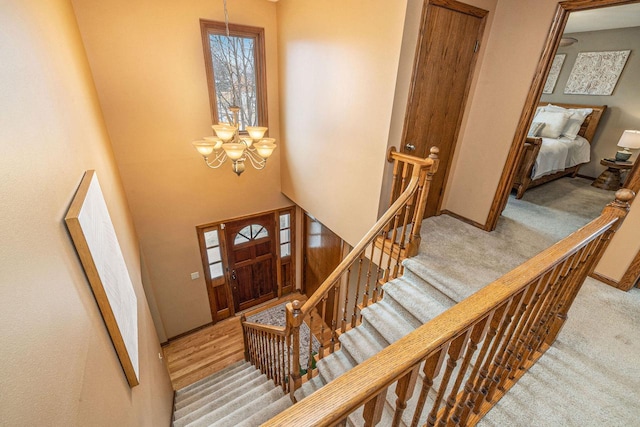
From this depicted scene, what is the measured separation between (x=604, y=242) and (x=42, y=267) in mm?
2567

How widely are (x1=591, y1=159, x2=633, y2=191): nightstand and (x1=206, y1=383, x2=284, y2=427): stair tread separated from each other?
602 cm

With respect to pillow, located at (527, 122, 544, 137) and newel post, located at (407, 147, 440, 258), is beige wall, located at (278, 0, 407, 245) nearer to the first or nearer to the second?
newel post, located at (407, 147, 440, 258)

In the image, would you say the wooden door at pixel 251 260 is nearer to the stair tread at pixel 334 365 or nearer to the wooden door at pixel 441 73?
the stair tread at pixel 334 365

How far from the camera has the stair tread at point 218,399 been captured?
2.76 metres

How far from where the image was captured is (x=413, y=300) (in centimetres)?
221

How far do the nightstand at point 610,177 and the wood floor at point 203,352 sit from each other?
220 inches

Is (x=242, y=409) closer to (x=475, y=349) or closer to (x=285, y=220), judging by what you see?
(x=475, y=349)

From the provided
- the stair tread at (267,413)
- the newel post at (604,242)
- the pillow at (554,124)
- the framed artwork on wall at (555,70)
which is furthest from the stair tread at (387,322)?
the framed artwork on wall at (555,70)

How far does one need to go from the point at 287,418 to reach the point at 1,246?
0.82 m

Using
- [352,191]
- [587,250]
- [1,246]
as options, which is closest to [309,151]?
[352,191]

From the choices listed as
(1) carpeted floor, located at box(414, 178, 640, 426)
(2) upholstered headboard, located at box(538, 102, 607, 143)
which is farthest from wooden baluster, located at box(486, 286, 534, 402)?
(2) upholstered headboard, located at box(538, 102, 607, 143)

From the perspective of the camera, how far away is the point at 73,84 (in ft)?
6.32

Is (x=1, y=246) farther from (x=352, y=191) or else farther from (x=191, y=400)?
(x=191, y=400)

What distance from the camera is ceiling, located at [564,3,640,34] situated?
140 inches
